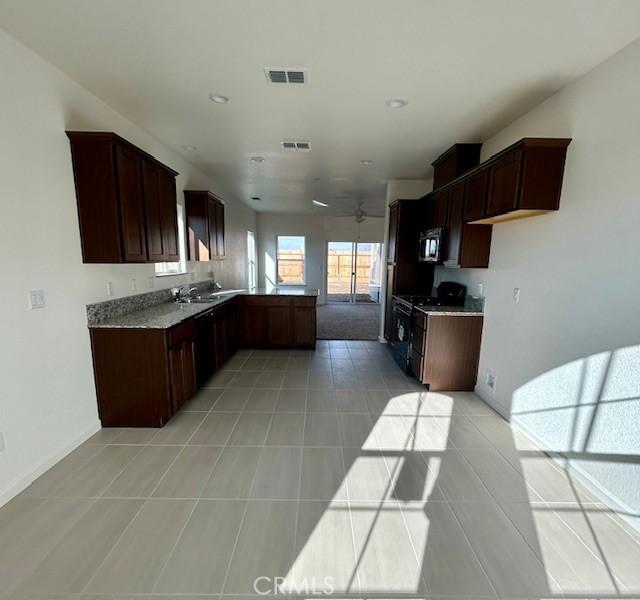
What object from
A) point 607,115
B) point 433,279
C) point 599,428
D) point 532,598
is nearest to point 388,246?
point 433,279

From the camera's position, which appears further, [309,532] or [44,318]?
[44,318]

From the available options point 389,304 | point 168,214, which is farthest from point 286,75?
point 389,304

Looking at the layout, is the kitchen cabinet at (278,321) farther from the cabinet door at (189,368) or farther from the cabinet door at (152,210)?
the cabinet door at (152,210)

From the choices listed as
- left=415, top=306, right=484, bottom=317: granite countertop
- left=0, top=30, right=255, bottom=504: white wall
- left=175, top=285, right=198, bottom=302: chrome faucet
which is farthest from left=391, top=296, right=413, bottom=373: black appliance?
left=0, top=30, right=255, bottom=504: white wall

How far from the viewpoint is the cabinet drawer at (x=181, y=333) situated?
2.67m

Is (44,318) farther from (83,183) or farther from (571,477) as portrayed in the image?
(571,477)

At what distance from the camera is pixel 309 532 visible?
165 cm

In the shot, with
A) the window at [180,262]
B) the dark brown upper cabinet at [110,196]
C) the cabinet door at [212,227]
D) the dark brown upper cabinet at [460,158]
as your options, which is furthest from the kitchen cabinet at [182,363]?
the dark brown upper cabinet at [460,158]

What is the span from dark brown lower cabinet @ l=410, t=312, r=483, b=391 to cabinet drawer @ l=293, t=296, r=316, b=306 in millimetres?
1833

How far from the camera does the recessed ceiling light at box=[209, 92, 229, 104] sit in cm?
246

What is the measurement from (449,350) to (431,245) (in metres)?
1.36

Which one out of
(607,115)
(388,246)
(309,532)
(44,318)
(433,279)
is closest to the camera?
(309,532)

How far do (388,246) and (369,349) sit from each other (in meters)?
1.78

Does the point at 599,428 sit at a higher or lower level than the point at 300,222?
lower
